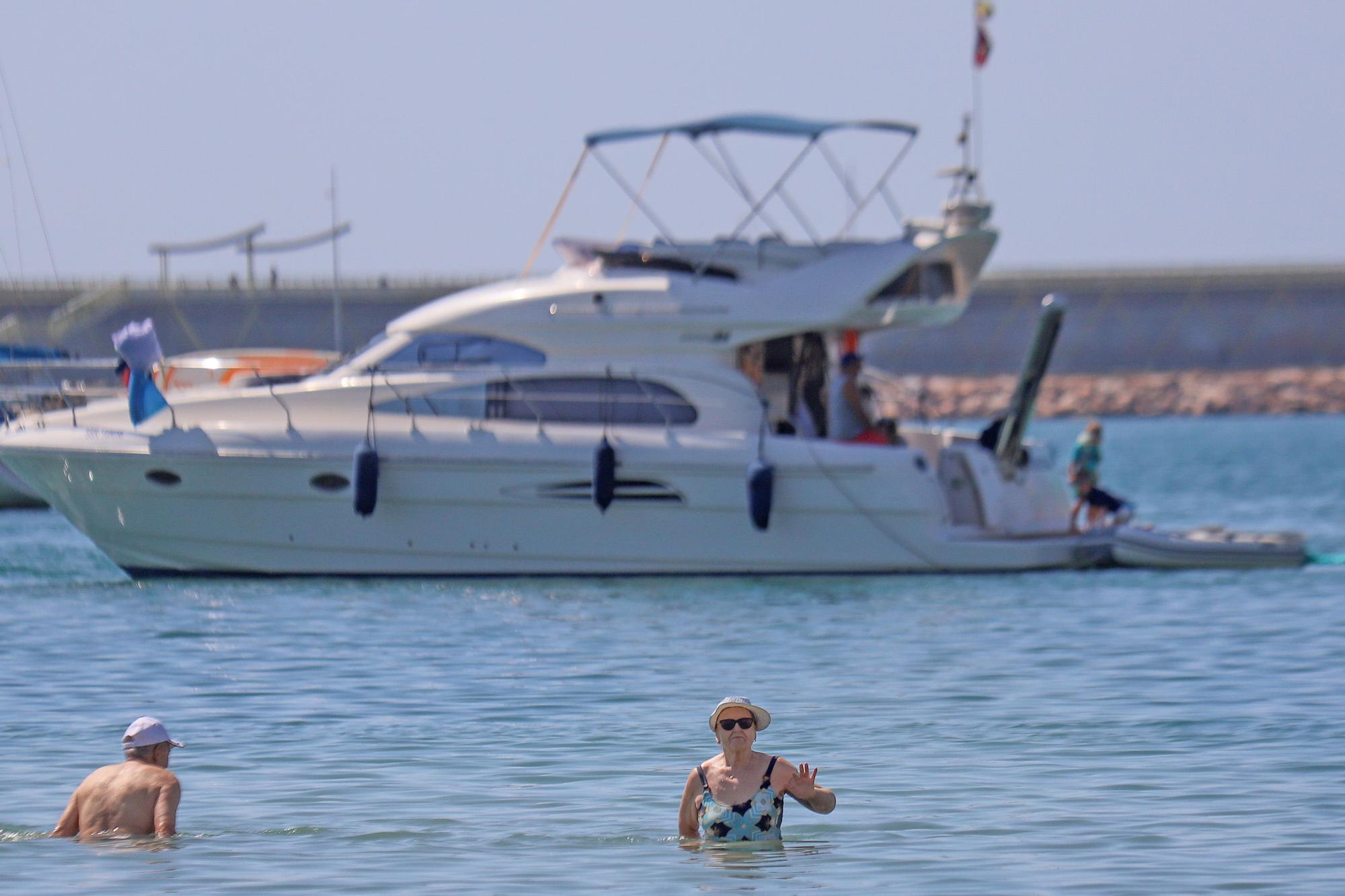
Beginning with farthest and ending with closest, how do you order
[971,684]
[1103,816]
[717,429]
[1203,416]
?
1. [1203,416]
2. [717,429]
3. [971,684]
4. [1103,816]

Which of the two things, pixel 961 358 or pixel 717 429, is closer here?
pixel 717 429

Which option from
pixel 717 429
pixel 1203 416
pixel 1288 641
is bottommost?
pixel 1203 416

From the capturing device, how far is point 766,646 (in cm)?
1580

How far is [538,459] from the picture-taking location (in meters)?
18.2

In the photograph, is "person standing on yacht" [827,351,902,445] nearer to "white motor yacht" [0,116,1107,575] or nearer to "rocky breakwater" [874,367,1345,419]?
"white motor yacht" [0,116,1107,575]

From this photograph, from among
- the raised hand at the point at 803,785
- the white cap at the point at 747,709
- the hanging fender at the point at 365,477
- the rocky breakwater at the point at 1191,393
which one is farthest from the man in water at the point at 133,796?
the rocky breakwater at the point at 1191,393

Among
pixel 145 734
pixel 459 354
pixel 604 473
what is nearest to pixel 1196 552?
pixel 604 473

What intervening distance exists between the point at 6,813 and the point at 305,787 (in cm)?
144

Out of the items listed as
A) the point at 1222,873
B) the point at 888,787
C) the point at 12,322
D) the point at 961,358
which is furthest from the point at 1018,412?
the point at 961,358

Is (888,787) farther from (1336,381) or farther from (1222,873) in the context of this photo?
(1336,381)

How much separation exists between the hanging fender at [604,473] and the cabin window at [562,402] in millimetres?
526

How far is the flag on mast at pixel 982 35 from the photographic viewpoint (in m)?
25.9

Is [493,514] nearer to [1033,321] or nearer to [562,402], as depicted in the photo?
[562,402]

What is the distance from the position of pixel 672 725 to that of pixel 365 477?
6.10 metres
